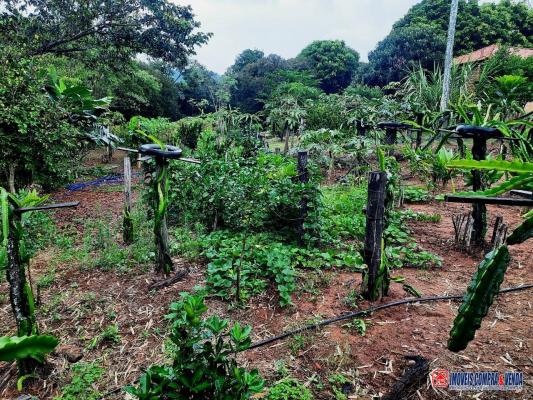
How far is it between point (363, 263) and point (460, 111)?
195 centimetres

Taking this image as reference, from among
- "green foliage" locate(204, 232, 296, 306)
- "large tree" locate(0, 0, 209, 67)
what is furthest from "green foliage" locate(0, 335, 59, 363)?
"large tree" locate(0, 0, 209, 67)

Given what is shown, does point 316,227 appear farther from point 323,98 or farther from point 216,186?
point 323,98

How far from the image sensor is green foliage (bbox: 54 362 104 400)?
194 centimetres

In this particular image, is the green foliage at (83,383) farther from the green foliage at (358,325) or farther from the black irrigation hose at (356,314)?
the green foliage at (358,325)

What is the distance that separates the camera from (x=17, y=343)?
3.49 ft

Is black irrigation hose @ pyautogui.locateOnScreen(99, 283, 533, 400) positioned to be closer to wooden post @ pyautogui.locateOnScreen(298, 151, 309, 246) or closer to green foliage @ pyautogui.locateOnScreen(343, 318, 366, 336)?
green foliage @ pyautogui.locateOnScreen(343, 318, 366, 336)

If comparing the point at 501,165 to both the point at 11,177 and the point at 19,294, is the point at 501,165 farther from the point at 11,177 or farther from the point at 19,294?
the point at 11,177

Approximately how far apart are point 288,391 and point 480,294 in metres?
1.17

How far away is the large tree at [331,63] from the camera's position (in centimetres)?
2256

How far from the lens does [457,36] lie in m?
17.5

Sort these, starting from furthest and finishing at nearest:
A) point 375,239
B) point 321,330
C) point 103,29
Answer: point 103,29, point 375,239, point 321,330

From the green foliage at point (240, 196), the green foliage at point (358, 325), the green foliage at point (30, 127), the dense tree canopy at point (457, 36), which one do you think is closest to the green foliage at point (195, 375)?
the green foliage at point (358, 325)

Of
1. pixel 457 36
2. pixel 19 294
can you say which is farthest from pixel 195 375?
pixel 457 36

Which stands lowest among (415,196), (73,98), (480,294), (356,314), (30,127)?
(356,314)
